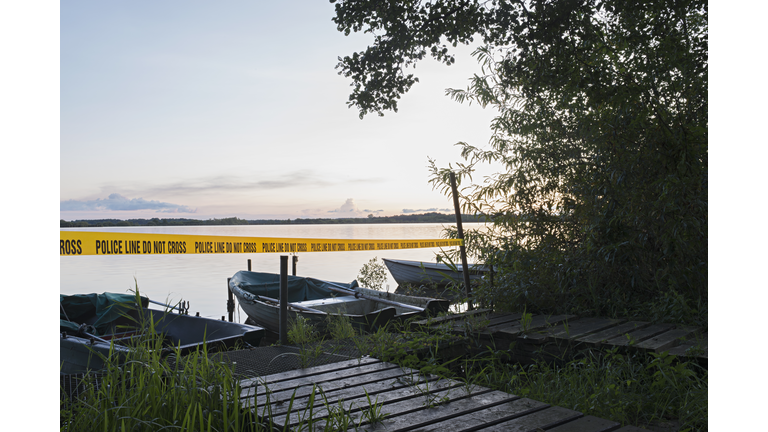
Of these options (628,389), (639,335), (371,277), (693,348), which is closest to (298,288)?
(371,277)

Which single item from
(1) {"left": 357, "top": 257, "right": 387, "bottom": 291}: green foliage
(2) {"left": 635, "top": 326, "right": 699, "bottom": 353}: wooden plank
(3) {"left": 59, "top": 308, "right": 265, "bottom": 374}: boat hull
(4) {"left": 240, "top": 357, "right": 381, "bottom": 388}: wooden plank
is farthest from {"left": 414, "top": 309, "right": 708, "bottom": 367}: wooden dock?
(1) {"left": 357, "top": 257, "right": 387, "bottom": 291}: green foliage

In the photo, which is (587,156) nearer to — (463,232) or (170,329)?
(463,232)

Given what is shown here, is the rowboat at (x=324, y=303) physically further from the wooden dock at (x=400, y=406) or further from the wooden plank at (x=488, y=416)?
the wooden plank at (x=488, y=416)

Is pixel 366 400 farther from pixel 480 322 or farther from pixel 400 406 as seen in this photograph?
pixel 480 322

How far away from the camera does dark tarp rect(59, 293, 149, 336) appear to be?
18.6 ft

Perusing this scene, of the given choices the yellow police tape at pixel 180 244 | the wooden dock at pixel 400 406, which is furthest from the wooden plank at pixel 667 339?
the yellow police tape at pixel 180 244

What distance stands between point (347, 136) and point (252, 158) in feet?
27.1

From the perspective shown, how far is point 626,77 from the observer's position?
3.78 meters

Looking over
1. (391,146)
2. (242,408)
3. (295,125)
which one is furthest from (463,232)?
(295,125)

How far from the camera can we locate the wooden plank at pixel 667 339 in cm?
315

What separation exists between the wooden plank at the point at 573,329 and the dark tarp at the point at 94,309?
4.99 m

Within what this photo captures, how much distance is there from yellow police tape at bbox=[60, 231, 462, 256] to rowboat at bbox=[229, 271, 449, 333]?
969 mm

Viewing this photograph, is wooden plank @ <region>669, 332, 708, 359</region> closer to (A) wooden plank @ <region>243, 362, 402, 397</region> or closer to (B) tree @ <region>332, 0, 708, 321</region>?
(B) tree @ <region>332, 0, 708, 321</region>

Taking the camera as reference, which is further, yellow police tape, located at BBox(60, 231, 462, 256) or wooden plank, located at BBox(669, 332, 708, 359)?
yellow police tape, located at BBox(60, 231, 462, 256)
